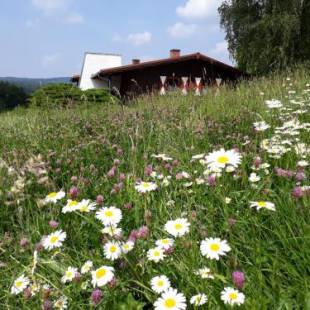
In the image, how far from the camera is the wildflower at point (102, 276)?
139cm

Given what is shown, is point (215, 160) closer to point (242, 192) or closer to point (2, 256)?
point (242, 192)

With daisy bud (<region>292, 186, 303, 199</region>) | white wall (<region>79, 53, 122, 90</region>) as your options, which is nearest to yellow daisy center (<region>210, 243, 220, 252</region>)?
daisy bud (<region>292, 186, 303, 199</region>)

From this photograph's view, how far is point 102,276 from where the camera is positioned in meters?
1.43

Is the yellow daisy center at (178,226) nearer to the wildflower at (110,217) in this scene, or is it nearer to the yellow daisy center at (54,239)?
the wildflower at (110,217)

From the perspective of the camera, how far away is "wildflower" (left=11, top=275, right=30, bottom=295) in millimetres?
1522

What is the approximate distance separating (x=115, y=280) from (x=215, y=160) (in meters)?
0.67

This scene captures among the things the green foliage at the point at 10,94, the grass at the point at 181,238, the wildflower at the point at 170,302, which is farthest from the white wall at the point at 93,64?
the green foliage at the point at 10,94

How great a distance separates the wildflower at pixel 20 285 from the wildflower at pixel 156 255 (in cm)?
48

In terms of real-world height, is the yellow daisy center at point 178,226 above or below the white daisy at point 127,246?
above

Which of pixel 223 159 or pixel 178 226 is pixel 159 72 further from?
pixel 178 226

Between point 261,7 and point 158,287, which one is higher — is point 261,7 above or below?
above

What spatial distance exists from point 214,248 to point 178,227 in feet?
0.65

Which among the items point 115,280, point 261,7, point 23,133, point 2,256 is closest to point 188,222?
point 115,280

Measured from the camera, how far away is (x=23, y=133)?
4.70m
